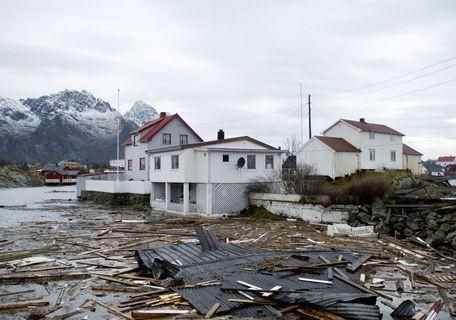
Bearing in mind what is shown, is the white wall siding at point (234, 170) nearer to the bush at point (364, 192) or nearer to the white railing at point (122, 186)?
the bush at point (364, 192)

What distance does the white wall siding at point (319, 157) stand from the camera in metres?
40.1

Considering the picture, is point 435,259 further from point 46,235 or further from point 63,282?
point 46,235

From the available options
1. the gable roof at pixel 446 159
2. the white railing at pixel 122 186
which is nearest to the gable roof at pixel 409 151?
the white railing at pixel 122 186

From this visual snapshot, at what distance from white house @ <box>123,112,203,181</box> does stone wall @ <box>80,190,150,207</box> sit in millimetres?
4307

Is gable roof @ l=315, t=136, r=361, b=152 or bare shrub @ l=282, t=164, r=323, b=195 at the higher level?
gable roof @ l=315, t=136, r=361, b=152

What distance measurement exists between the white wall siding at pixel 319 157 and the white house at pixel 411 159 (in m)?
14.0

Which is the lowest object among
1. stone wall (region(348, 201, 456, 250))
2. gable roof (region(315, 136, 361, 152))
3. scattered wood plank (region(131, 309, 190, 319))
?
scattered wood plank (region(131, 309, 190, 319))

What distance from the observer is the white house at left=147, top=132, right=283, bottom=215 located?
104 feet

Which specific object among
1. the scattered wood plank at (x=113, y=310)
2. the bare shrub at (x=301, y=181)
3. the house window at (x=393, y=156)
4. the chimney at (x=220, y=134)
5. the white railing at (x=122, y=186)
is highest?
the chimney at (x=220, y=134)

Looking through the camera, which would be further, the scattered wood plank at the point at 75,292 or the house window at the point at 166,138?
the house window at the point at 166,138

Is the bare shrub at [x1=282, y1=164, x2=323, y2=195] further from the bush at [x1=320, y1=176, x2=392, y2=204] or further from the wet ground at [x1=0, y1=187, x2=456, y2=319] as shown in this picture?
the wet ground at [x1=0, y1=187, x2=456, y2=319]

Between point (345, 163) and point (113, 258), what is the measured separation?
1162 inches

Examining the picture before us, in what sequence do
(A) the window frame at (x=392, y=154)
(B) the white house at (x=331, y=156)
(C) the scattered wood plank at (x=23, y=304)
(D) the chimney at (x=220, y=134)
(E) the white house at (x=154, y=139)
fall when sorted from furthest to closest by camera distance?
(E) the white house at (x=154, y=139) < (A) the window frame at (x=392, y=154) < (B) the white house at (x=331, y=156) < (D) the chimney at (x=220, y=134) < (C) the scattered wood plank at (x=23, y=304)

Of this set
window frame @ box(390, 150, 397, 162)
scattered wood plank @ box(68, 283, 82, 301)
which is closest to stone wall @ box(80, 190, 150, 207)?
window frame @ box(390, 150, 397, 162)
